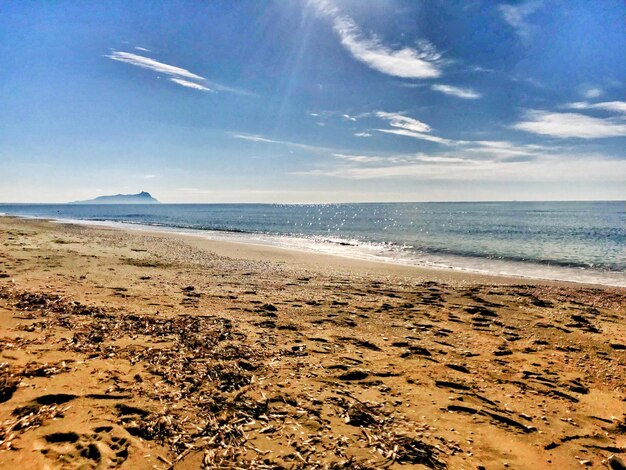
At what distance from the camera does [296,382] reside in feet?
18.7

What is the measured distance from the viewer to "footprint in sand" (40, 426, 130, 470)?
144 inches

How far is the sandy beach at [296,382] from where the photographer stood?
4.08 metres

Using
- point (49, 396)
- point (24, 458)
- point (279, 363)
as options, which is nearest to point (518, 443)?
point (279, 363)

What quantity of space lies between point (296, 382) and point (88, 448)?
2.93 m

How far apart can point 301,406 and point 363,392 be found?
114 cm

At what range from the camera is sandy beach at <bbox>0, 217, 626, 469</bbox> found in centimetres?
408

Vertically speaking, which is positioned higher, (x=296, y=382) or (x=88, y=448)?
(x=88, y=448)

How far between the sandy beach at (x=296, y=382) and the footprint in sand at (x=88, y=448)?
0.02m

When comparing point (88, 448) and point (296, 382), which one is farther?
point (296, 382)

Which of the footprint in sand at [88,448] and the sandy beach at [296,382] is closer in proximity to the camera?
the footprint in sand at [88,448]

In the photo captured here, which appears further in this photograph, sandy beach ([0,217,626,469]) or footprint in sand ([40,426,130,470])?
sandy beach ([0,217,626,469])

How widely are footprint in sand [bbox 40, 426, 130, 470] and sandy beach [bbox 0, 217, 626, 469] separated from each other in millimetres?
16

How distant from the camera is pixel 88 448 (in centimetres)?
385

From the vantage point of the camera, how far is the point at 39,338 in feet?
21.2
